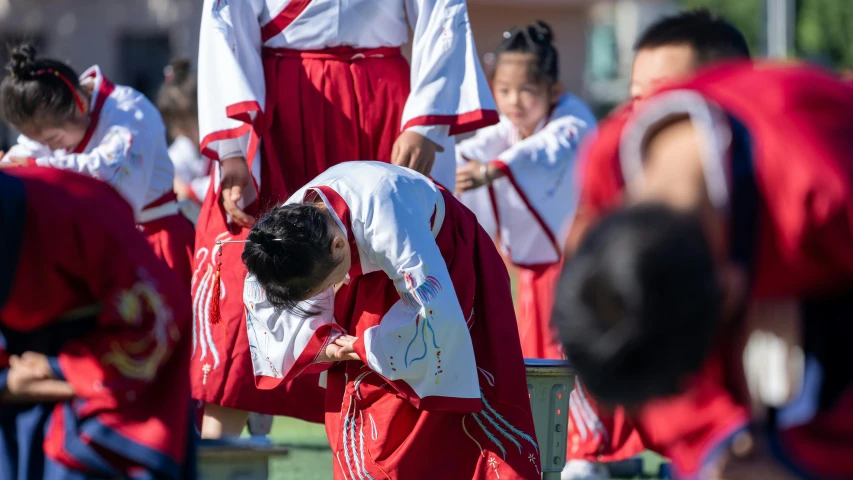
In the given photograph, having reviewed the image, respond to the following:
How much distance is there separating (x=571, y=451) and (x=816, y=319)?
3.05 metres

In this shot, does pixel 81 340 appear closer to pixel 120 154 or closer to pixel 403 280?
pixel 403 280

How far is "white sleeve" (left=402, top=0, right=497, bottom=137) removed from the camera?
3494mm

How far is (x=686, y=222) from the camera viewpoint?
1.43 meters

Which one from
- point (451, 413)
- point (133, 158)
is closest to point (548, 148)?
point (133, 158)

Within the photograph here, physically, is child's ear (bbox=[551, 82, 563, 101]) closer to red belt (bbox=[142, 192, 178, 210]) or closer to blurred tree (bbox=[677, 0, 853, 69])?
red belt (bbox=[142, 192, 178, 210])

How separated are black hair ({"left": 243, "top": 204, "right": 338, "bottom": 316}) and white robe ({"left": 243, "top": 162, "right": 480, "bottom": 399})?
7cm

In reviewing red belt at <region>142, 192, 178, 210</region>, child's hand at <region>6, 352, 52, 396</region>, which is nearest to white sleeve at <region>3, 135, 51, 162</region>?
red belt at <region>142, 192, 178, 210</region>

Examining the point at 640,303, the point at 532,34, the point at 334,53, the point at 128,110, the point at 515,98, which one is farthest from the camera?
the point at 532,34

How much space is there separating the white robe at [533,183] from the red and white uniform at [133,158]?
1196 mm

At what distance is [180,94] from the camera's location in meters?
6.78

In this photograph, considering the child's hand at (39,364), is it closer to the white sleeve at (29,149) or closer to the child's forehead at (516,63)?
the white sleeve at (29,149)

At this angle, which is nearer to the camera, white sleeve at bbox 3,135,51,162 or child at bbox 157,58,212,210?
white sleeve at bbox 3,135,51,162

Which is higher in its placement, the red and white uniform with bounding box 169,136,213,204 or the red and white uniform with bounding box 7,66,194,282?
the red and white uniform with bounding box 7,66,194,282

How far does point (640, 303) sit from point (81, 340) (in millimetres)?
1156
